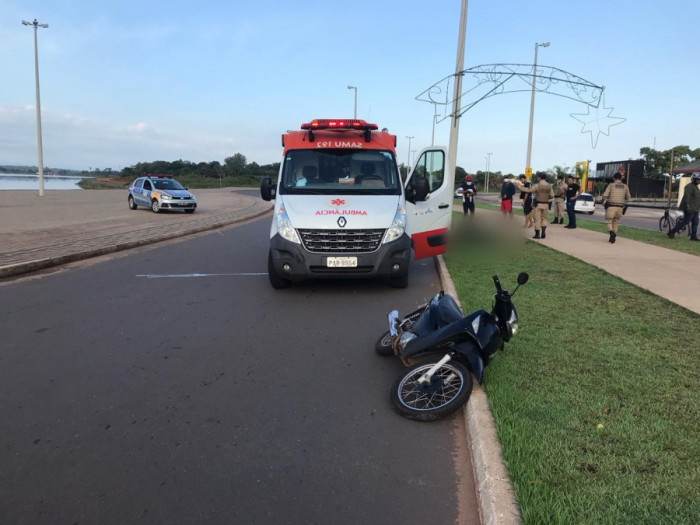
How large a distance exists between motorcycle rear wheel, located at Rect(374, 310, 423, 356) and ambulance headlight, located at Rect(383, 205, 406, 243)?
2426 millimetres

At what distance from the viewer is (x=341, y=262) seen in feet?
23.3

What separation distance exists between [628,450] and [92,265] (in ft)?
30.9

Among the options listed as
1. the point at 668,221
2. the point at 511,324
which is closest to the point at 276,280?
the point at 511,324

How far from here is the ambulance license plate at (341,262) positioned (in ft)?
23.3

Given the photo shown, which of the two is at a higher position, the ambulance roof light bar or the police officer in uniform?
the ambulance roof light bar

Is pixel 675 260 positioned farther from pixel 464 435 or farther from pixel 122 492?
pixel 122 492

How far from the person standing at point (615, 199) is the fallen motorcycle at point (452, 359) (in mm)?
10215

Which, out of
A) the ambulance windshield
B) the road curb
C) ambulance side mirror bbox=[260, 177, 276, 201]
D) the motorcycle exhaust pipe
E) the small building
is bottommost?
the road curb

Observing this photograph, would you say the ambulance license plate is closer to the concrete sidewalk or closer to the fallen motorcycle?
the fallen motorcycle

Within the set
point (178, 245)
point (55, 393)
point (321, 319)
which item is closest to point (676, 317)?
point (321, 319)

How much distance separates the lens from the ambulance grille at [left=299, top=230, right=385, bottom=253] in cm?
711

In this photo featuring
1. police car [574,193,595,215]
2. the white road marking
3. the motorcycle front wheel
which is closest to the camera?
the motorcycle front wheel

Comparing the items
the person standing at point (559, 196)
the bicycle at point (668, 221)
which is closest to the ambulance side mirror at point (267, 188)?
the person standing at point (559, 196)

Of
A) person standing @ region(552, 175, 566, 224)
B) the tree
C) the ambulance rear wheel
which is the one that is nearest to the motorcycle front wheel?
the ambulance rear wheel
